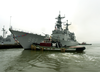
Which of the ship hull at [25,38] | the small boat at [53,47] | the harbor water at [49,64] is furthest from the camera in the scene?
the ship hull at [25,38]

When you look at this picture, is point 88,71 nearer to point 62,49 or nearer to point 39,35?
point 62,49

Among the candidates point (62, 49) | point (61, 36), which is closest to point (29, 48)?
point (62, 49)

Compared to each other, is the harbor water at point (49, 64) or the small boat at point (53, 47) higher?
the small boat at point (53, 47)

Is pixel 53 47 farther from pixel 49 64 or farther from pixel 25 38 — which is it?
pixel 49 64

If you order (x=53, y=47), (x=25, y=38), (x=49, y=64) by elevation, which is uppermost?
(x=25, y=38)

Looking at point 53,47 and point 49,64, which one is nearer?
point 49,64

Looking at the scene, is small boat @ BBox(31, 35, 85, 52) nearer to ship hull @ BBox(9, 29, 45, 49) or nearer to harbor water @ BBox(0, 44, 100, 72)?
ship hull @ BBox(9, 29, 45, 49)

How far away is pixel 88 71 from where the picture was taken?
17.1ft

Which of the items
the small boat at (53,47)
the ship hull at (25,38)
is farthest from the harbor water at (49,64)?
the ship hull at (25,38)

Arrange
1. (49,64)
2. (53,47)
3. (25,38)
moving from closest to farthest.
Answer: (49,64)
(53,47)
(25,38)

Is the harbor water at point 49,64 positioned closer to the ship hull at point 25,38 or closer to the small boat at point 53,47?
the small boat at point 53,47

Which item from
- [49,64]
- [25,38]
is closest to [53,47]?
[25,38]

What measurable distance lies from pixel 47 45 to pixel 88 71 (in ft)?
38.8

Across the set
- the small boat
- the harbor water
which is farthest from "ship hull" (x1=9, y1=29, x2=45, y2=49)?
the harbor water
